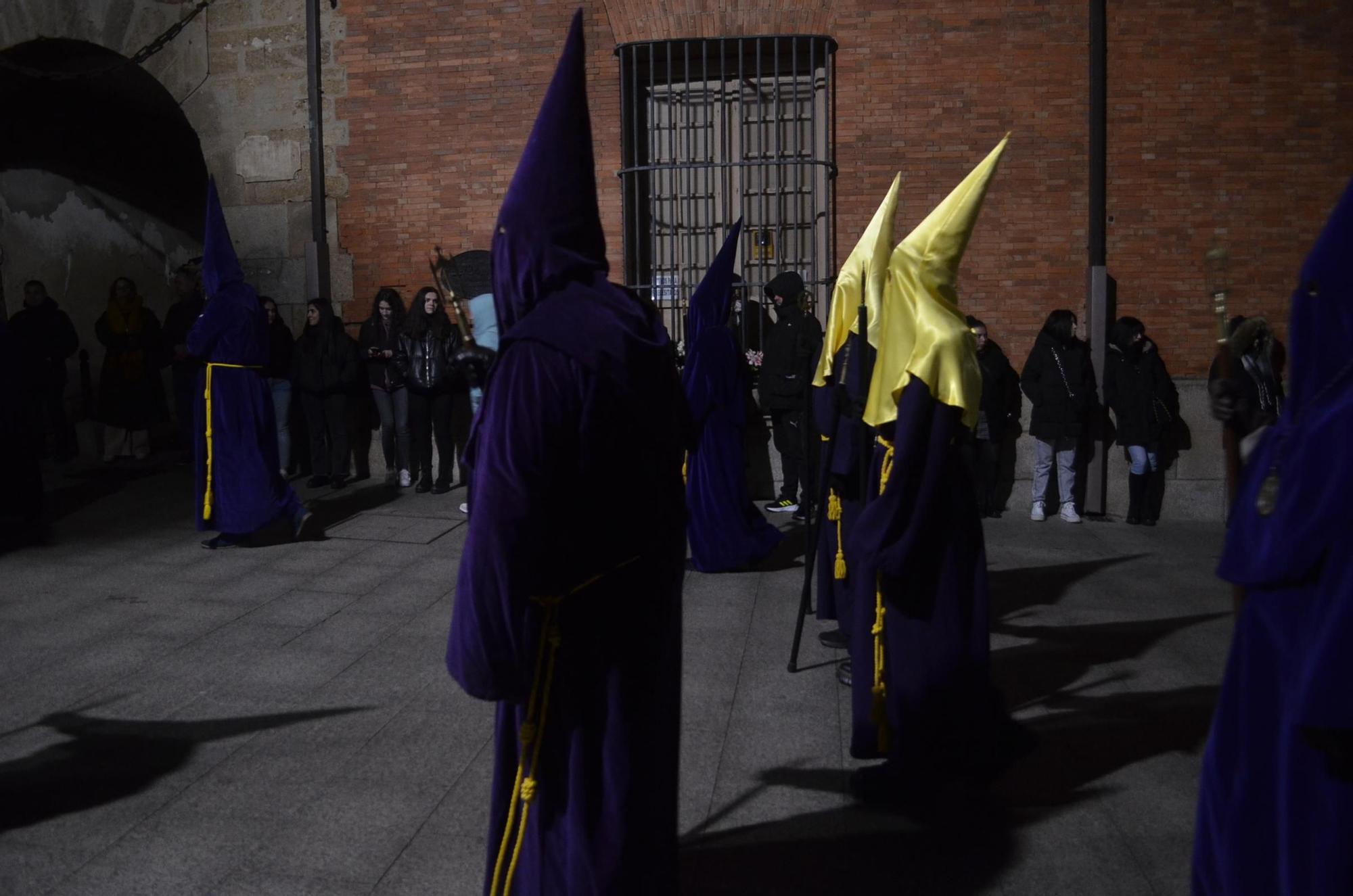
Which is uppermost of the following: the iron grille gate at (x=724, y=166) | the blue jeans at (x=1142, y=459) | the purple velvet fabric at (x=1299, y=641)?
the iron grille gate at (x=724, y=166)

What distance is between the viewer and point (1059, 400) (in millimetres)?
9969

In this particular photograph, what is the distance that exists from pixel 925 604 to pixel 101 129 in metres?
14.0

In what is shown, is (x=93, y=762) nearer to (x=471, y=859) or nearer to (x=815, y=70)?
(x=471, y=859)

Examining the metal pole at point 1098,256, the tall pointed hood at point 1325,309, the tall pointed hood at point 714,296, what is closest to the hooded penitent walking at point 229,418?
the tall pointed hood at point 714,296

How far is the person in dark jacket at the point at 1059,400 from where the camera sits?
994cm

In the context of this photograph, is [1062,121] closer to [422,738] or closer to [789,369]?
[789,369]

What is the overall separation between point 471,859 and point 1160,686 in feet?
11.0

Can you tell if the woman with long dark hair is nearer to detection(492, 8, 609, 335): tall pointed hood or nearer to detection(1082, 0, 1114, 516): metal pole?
detection(1082, 0, 1114, 516): metal pole

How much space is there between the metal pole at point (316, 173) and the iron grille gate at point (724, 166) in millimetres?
3071

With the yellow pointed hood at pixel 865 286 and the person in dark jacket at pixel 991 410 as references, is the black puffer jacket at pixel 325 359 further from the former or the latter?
the yellow pointed hood at pixel 865 286

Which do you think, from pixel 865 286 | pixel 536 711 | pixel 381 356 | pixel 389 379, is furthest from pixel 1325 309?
pixel 381 356

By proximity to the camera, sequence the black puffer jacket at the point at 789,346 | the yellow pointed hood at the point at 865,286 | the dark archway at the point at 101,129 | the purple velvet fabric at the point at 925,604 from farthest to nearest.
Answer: the dark archway at the point at 101,129 → the black puffer jacket at the point at 789,346 → the yellow pointed hood at the point at 865,286 → the purple velvet fabric at the point at 925,604

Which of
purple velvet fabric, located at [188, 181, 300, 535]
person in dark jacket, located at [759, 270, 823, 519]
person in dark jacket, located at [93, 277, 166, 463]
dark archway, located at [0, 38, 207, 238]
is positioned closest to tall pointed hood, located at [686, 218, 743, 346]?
person in dark jacket, located at [759, 270, 823, 519]

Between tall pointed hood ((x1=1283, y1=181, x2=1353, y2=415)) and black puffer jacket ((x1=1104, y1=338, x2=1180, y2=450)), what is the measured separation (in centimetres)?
811
